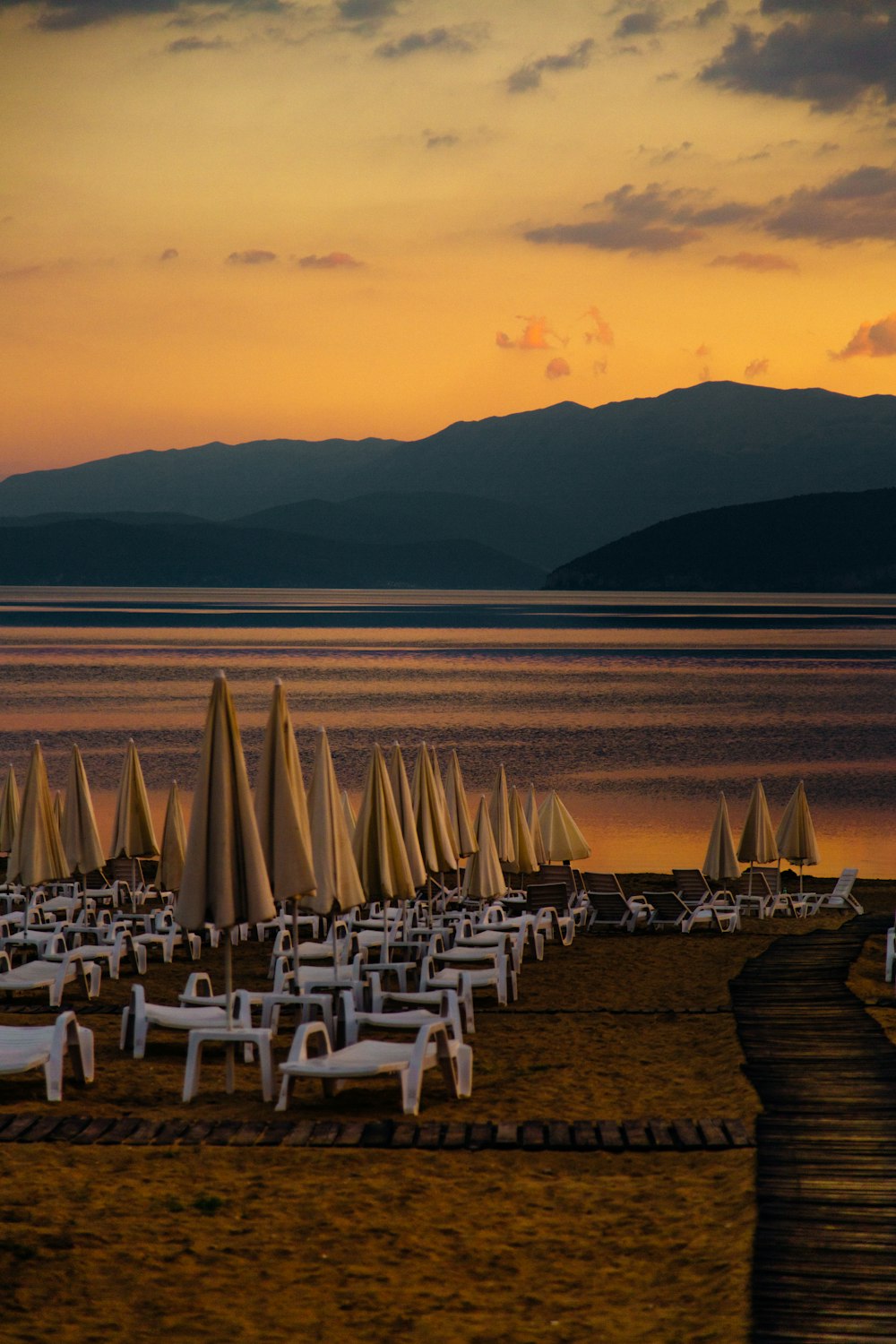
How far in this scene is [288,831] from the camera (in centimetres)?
820

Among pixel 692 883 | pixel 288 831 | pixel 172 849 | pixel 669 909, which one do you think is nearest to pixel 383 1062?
pixel 288 831

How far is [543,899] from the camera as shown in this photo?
16.7 metres

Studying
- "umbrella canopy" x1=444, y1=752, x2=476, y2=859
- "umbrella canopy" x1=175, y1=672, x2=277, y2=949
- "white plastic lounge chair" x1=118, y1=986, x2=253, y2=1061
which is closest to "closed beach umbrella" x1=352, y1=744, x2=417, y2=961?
"white plastic lounge chair" x1=118, y1=986, x2=253, y2=1061

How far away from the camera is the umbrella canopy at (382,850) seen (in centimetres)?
1138

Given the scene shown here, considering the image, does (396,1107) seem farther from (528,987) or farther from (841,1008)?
(528,987)

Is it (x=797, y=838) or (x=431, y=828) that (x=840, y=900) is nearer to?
(x=797, y=838)

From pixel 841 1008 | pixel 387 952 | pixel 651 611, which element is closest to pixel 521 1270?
pixel 841 1008

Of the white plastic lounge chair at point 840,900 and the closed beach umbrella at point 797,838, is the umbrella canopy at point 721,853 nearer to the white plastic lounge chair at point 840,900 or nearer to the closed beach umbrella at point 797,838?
the closed beach umbrella at point 797,838

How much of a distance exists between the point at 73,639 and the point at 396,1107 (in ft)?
352

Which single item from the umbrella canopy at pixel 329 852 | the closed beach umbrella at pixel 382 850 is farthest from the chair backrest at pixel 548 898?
the umbrella canopy at pixel 329 852

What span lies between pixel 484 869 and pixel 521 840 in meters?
2.51

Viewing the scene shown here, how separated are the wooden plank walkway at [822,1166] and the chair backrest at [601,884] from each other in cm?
598

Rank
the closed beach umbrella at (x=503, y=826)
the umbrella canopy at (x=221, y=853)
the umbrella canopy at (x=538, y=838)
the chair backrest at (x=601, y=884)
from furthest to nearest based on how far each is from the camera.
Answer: the umbrella canopy at (x=538, y=838) < the chair backrest at (x=601, y=884) < the closed beach umbrella at (x=503, y=826) < the umbrella canopy at (x=221, y=853)

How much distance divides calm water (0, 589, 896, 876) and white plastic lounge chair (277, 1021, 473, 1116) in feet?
46.2
